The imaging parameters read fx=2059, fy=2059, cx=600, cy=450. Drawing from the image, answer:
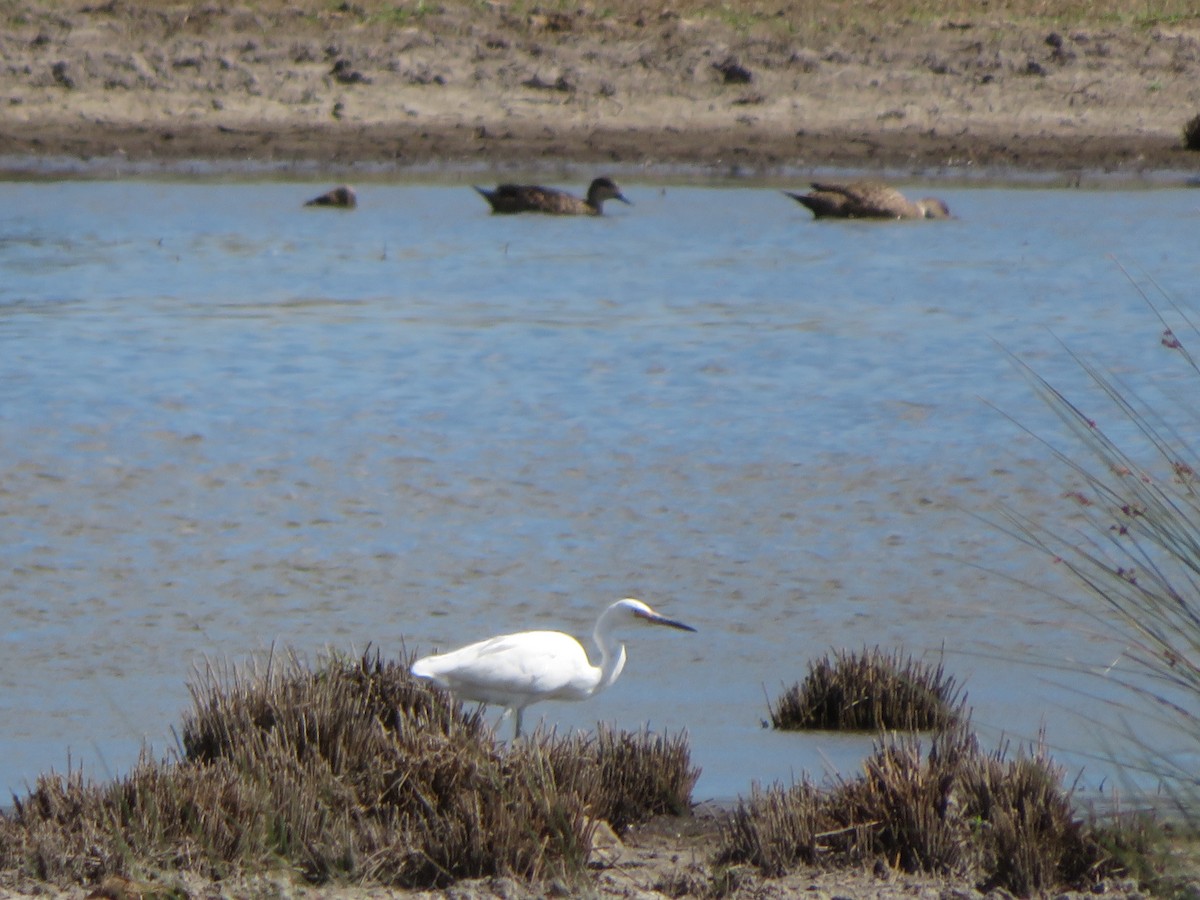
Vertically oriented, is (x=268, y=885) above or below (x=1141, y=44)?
below

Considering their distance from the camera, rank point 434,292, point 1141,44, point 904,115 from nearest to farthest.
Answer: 1. point 434,292
2. point 904,115
3. point 1141,44

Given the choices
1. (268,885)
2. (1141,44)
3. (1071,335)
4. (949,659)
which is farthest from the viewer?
(1141,44)

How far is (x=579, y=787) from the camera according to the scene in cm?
468

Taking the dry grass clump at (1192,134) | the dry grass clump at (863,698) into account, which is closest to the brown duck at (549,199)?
the dry grass clump at (1192,134)

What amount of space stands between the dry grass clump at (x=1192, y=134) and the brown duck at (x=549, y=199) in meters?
6.84

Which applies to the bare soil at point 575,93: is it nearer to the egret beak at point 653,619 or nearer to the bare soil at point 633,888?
the egret beak at point 653,619

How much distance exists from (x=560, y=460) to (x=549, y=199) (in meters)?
10.7

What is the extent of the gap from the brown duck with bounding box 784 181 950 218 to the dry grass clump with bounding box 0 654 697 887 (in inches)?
582

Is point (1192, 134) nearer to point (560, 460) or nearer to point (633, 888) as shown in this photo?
point (560, 460)

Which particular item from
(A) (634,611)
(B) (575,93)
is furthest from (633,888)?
(B) (575,93)

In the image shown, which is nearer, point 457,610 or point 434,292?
point 457,610

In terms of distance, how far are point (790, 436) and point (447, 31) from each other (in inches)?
646

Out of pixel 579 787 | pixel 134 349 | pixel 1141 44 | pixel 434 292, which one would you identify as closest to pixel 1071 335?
pixel 434 292

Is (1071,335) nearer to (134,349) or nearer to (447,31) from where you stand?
(134,349)
